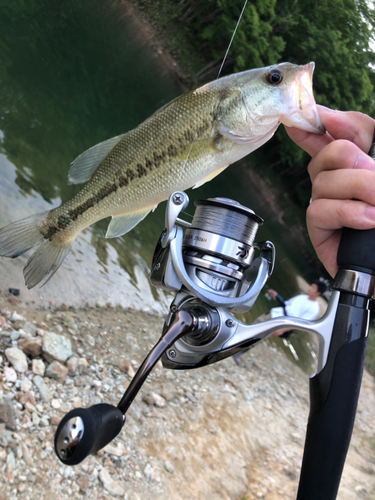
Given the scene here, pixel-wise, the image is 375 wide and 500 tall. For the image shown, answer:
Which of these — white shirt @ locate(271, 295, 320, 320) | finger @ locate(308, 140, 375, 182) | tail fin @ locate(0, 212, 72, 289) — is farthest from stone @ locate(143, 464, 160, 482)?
white shirt @ locate(271, 295, 320, 320)

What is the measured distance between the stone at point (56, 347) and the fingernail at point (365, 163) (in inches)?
102

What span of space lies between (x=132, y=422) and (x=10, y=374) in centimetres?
119

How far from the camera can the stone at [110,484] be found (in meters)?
2.59

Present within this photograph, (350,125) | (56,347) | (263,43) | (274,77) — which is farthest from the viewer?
(263,43)

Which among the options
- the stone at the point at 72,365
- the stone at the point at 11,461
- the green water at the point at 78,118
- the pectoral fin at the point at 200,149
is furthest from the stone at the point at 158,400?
the pectoral fin at the point at 200,149

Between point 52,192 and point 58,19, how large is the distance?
26.2ft

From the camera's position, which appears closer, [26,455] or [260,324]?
[260,324]

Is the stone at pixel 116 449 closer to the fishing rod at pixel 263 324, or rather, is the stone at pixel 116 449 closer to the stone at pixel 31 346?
the stone at pixel 31 346

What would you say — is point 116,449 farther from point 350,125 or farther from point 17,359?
point 350,125

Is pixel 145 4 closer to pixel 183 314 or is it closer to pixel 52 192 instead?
pixel 52 192

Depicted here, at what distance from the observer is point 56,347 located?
310 cm

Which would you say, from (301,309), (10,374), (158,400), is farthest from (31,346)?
(301,309)

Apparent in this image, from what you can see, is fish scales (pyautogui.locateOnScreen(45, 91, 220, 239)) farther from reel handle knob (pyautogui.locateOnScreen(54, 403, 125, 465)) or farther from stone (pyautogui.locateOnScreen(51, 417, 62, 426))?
stone (pyautogui.locateOnScreen(51, 417, 62, 426))

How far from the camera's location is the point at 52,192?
5105 mm
